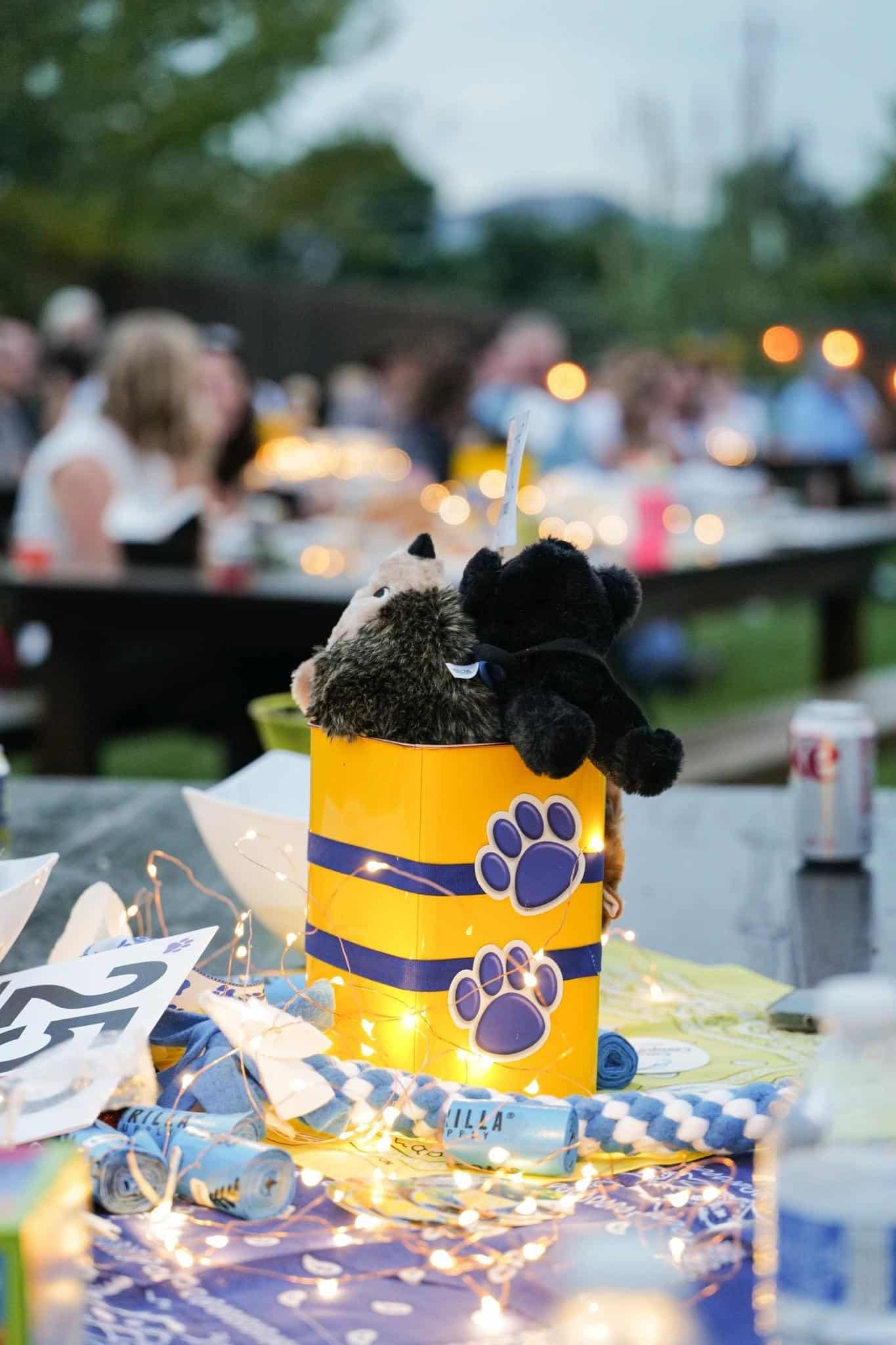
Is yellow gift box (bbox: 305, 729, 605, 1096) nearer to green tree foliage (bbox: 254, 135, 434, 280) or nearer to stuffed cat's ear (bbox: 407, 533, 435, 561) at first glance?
stuffed cat's ear (bbox: 407, 533, 435, 561)

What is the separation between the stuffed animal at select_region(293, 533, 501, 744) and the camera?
2.31 feet

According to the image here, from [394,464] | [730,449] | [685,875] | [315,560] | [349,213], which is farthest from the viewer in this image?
[349,213]

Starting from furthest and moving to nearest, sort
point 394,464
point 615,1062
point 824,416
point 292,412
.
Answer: point 824,416 → point 292,412 → point 394,464 → point 615,1062

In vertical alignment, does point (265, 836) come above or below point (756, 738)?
below

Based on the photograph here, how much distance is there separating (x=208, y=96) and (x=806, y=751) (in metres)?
10.6

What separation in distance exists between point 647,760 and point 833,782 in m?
0.65

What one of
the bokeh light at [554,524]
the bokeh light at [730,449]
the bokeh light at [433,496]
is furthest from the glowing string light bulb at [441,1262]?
the bokeh light at [730,449]

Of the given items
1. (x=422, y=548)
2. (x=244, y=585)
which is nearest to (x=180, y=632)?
(x=244, y=585)

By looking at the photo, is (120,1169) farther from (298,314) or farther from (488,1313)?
(298,314)

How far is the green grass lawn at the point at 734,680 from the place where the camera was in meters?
4.87

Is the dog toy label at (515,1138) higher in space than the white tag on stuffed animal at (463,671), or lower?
lower

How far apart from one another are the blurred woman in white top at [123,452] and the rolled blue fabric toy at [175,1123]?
9.79ft

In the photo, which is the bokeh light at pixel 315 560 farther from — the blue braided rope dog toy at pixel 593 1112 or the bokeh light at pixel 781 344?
the blue braided rope dog toy at pixel 593 1112

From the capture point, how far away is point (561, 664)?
71 centimetres
